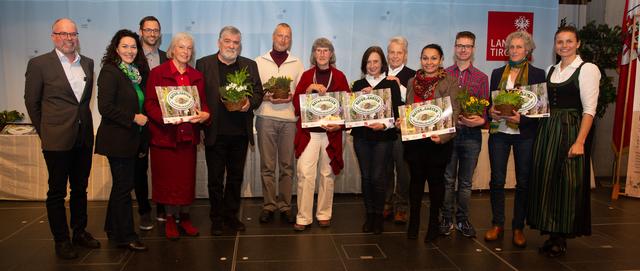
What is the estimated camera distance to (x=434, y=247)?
3.70 meters

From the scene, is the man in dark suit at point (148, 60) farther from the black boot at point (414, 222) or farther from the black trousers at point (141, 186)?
the black boot at point (414, 222)

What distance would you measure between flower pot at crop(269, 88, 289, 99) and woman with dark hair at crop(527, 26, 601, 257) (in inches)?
75.2

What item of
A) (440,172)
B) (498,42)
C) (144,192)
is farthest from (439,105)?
(498,42)

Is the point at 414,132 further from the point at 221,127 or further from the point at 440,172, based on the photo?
the point at 221,127

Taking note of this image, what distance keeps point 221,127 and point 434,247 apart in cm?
189

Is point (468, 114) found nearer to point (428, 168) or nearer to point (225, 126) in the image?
point (428, 168)

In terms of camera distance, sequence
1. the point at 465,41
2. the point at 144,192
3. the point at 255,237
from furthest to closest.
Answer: the point at 144,192 → the point at 255,237 → the point at 465,41

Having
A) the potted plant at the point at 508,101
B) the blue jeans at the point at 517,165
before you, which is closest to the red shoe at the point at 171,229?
the blue jeans at the point at 517,165

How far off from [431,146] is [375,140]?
1.51ft

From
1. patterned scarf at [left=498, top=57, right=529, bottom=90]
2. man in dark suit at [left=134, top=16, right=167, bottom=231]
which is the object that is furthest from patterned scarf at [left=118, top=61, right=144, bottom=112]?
patterned scarf at [left=498, top=57, right=529, bottom=90]

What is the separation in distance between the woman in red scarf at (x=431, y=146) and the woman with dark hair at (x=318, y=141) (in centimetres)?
61

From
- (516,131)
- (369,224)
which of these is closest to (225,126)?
(369,224)

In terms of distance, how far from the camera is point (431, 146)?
11.8 ft

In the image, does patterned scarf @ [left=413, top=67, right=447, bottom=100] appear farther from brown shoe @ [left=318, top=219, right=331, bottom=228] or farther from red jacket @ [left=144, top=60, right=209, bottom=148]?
red jacket @ [left=144, top=60, right=209, bottom=148]
